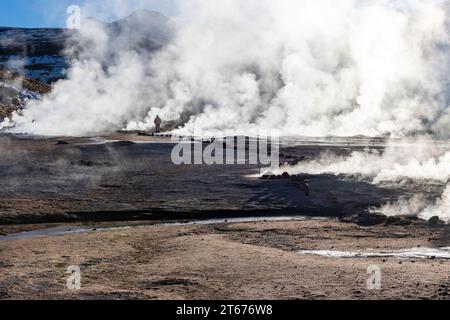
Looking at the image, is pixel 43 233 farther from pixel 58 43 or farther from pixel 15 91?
pixel 58 43

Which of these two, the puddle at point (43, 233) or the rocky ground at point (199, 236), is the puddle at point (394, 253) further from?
the puddle at point (43, 233)

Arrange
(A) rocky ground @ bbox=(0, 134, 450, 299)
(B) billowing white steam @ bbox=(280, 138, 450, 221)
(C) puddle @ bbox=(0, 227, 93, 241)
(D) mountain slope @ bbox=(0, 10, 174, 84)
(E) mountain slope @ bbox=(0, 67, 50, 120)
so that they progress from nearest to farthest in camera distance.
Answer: (A) rocky ground @ bbox=(0, 134, 450, 299), (C) puddle @ bbox=(0, 227, 93, 241), (B) billowing white steam @ bbox=(280, 138, 450, 221), (E) mountain slope @ bbox=(0, 67, 50, 120), (D) mountain slope @ bbox=(0, 10, 174, 84)

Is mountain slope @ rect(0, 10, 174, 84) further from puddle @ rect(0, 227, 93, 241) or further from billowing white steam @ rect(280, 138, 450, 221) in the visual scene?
puddle @ rect(0, 227, 93, 241)

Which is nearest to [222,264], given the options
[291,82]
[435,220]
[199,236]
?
[199,236]

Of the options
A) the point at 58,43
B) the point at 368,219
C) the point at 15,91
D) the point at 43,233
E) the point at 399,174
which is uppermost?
the point at 58,43

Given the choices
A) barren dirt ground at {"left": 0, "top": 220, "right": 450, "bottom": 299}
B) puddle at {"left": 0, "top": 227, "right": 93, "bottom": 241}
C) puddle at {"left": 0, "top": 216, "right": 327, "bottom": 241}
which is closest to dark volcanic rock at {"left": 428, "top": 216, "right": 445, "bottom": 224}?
barren dirt ground at {"left": 0, "top": 220, "right": 450, "bottom": 299}
